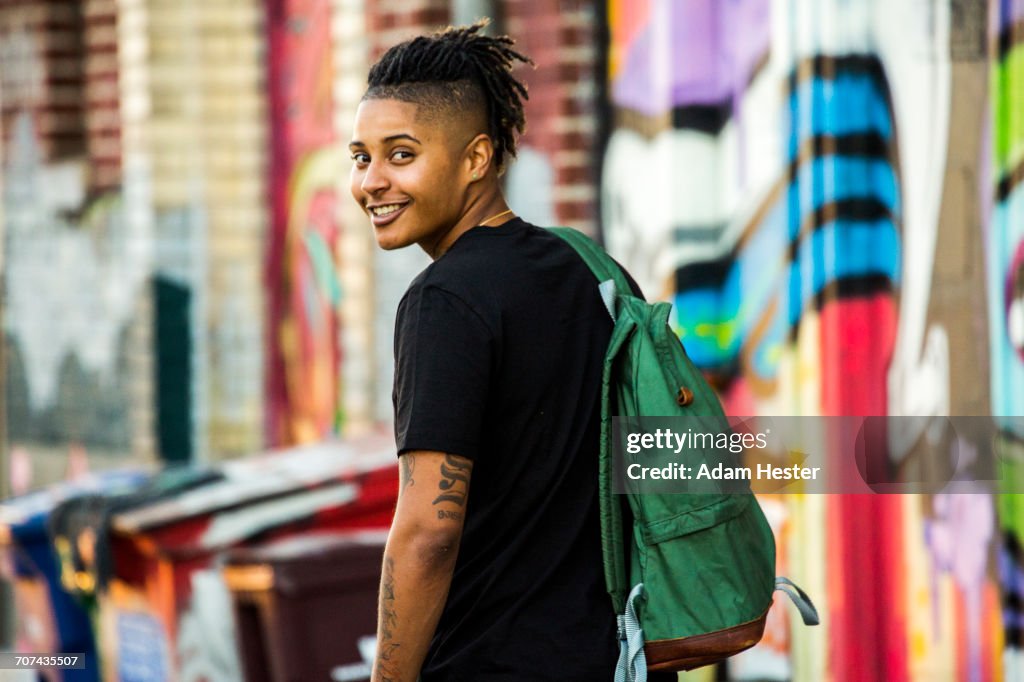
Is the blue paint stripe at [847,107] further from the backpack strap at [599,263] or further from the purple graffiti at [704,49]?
the backpack strap at [599,263]

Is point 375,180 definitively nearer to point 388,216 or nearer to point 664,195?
point 388,216

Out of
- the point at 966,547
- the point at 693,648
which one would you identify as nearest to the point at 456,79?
the point at 693,648

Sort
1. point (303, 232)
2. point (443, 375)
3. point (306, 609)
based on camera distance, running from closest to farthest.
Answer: point (443, 375)
point (306, 609)
point (303, 232)

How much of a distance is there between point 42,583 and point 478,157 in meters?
3.26

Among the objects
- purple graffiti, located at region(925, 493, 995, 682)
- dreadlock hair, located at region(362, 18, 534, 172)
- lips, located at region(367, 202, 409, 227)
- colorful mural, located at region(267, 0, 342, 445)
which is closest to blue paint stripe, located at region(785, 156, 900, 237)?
purple graffiti, located at region(925, 493, 995, 682)

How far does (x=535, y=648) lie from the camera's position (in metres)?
2.49

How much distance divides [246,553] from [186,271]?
11.8 feet

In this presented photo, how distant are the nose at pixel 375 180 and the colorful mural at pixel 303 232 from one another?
4.63 metres

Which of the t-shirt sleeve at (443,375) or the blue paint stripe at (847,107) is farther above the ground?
the blue paint stripe at (847,107)

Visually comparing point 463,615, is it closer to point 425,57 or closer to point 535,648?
point 535,648

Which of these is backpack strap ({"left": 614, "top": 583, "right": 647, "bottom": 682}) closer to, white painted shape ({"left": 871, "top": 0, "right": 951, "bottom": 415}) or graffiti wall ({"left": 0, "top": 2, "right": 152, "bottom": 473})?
white painted shape ({"left": 871, "top": 0, "right": 951, "bottom": 415})

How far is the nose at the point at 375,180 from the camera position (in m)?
2.67

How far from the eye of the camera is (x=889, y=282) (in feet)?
15.1

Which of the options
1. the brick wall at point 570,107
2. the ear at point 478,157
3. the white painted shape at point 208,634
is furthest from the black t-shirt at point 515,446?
the brick wall at point 570,107
